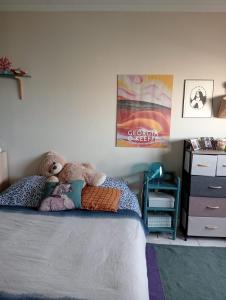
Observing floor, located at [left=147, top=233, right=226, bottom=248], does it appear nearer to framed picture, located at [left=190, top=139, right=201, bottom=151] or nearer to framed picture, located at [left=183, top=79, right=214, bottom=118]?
framed picture, located at [left=190, top=139, right=201, bottom=151]

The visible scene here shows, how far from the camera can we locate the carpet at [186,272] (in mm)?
1883

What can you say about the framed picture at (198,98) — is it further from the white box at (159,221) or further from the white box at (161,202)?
the white box at (159,221)

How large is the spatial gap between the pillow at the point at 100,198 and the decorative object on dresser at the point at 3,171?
105cm

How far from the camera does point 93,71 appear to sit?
2.74 metres

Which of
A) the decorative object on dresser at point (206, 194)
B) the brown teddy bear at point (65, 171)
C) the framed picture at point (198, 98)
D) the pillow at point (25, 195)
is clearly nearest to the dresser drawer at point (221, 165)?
the decorative object on dresser at point (206, 194)

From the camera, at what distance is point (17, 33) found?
8.93ft

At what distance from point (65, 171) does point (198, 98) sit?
169 cm

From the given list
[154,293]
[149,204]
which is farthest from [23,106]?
[154,293]

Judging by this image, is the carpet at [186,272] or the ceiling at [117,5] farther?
the ceiling at [117,5]

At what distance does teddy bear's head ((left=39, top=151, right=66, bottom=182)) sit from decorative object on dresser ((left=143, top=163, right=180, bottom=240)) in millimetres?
967

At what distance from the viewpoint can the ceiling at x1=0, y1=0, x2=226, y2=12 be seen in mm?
2537

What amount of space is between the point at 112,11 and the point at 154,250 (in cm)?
255

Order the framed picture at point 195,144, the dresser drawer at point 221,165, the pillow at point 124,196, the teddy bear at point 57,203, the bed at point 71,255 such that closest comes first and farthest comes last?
the bed at point 71,255, the teddy bear at point 57,203, the pillow at point 124,196, the dresser drawer at point 221,165, the framed picture at point 195,144

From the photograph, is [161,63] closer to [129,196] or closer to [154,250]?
[129,196]
